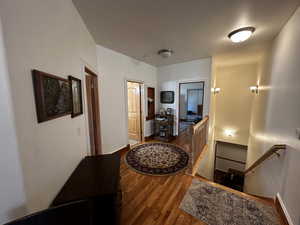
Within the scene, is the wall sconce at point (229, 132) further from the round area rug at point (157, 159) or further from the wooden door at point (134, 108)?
the wooden door at point (134, 108)

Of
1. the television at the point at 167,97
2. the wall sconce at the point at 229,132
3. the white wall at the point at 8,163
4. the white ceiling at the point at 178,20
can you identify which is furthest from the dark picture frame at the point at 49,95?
the wall sconce at the point at 229,132

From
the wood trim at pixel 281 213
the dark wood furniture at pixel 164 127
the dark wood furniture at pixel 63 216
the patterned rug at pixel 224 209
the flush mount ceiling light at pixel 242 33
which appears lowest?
the patterned rug at pixel 224 209

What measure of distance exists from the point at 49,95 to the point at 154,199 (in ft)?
6.12

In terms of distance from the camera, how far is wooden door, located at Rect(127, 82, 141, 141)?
3.86m

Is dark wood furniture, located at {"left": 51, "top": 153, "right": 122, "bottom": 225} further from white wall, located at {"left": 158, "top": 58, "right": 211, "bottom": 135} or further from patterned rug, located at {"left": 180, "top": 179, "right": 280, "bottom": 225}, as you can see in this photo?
white wall, located at {"left": 158, "top": 58, "right": 211, "bottom": 135}

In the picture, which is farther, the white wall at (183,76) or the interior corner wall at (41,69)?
the white wall at (183,76)

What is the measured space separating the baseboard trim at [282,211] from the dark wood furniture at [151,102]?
10.9ft

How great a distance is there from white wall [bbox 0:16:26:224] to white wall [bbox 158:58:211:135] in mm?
3887

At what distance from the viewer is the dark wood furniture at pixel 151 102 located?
13.8 feet

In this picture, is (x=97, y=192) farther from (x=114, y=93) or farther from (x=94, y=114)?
(x=114, y=93)

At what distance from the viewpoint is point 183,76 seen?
397cm

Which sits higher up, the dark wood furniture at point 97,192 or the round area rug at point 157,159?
the dark wood furniture at point 97,192

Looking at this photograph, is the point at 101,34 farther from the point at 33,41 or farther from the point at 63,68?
the point at 33,41

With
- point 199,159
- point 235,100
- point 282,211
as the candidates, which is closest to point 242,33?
point 282,211
